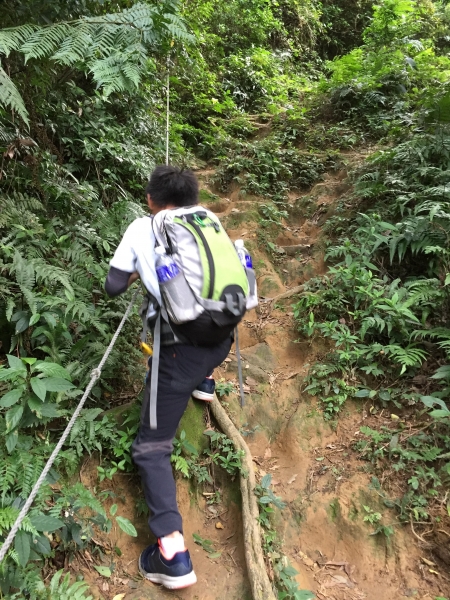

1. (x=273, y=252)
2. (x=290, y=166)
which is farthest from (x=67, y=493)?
(x=290, y=166)

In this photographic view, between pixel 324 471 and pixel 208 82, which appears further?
pixel 208 82

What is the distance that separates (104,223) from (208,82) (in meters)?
7.59

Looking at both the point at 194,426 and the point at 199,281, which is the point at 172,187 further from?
the point at 194,426

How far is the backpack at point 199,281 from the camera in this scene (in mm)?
2498

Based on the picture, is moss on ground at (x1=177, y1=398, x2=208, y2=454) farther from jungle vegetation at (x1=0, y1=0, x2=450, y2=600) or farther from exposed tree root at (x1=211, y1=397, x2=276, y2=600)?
jungle vegetation at (x1=0, y1=0, x2=450, y2=600)

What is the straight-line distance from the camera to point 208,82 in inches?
408

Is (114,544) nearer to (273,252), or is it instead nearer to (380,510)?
(380,510)

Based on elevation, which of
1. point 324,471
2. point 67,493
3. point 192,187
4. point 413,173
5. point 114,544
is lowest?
point 324,471

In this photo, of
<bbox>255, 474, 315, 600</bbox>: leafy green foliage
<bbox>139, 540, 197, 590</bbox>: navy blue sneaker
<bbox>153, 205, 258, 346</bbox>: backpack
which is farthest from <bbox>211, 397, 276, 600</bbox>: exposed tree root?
<bbox>153, 205, 258, 346</bbox>: backpack

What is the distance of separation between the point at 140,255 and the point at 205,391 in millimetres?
1646

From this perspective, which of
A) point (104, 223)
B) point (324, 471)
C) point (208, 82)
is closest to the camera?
point (324, 471)

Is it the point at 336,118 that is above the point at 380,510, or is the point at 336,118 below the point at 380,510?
above

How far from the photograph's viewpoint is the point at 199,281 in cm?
250

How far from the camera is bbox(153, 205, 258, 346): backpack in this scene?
98.3 inches
